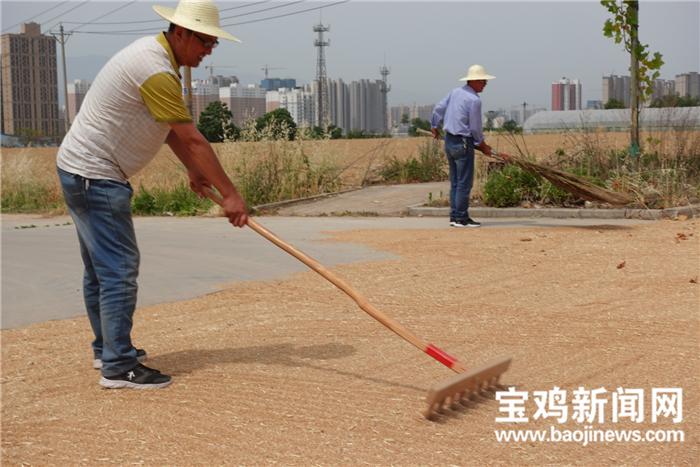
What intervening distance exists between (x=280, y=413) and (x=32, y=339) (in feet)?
8.25

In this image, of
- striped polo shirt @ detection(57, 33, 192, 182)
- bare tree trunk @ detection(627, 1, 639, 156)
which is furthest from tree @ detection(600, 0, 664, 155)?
striped polo shirt @ detection(57, 33, 192, 182)

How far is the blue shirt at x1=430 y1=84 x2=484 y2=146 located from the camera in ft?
36.9

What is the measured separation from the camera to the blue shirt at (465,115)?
11258 millimetres

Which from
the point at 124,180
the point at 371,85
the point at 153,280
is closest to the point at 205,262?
the point at 153,280

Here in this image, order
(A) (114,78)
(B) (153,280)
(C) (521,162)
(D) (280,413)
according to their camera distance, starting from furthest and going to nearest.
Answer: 1. (C) (521,162)
2. (B) (153,280)
3. (A) (114,78)
4. (D) (280,413)

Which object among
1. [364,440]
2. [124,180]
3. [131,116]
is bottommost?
[364,440]

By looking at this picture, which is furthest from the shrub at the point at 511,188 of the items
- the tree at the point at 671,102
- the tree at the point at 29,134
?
the tree at the point at 29,134

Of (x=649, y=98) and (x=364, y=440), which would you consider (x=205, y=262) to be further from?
(x=649, y=98)

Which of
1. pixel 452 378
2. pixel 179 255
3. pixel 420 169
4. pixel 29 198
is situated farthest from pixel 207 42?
pixel 29 198

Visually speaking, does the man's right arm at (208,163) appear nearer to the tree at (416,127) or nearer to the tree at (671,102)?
Result: the tree at (416,127)

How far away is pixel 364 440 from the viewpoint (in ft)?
12.8

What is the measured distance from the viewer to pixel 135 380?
4.73 metres

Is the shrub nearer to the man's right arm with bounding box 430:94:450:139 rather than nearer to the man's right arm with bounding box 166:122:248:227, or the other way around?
the man's right arm with bounding box 430:94:450:139

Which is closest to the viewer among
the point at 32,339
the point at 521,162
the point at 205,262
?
the point at 32,339
